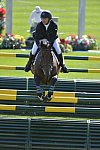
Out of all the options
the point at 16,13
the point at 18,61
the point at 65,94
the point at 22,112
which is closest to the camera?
the point at 65,94

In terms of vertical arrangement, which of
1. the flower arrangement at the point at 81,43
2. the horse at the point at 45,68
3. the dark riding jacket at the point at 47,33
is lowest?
the flower arrangement at the point at 81,43

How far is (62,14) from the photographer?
38.8 meters

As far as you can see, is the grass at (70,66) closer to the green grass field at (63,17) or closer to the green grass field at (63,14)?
the green grass field at (63,17)

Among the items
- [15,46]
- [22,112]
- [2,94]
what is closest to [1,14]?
[15,46]

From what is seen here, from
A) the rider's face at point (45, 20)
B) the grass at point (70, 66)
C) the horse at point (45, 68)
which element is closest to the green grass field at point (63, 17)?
the grass at point (70, 66)

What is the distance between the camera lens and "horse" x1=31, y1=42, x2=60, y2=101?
1047 cm

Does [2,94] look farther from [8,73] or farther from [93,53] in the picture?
[93,53]

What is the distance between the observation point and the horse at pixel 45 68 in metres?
10.5

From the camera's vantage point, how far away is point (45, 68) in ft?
34.3

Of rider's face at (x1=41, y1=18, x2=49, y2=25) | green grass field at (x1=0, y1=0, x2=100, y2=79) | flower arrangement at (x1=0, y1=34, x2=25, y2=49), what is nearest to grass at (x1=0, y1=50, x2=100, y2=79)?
green grass field at (x1=0, y1=0, x2=100, y2=79)

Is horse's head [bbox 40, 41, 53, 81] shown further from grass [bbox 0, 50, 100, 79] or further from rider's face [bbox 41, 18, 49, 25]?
grass [bbox 0, 50, 100, 79]

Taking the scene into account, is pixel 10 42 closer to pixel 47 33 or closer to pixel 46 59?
pixel 47 33

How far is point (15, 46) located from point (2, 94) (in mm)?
10497

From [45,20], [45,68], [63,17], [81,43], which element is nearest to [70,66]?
[81,43]
